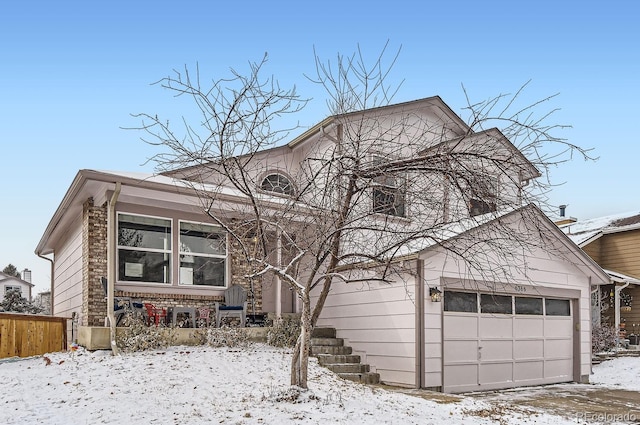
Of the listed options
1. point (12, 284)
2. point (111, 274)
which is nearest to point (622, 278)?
point (111, 274)

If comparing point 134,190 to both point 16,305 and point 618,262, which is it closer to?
point 618,262

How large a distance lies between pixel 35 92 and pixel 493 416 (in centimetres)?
1341

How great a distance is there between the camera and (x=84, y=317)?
428 inches

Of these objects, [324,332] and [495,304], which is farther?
[324,332]

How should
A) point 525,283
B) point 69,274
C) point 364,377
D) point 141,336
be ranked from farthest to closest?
point 69,274 → point 525,283 → point 364,377 → point 141,336

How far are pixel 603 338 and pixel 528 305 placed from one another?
24.4ft

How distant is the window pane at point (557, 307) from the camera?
41.2 ft

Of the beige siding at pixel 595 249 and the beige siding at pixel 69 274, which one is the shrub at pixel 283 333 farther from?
the beige siding at pixel 595 249

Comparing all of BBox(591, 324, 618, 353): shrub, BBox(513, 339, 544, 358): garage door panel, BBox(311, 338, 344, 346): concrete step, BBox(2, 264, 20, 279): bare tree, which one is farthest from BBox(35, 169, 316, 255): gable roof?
BBox(2, 264, 20, 279): bare tree

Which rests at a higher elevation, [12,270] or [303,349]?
[303,349]

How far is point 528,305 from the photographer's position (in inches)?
A: 477

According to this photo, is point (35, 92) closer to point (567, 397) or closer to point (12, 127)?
point (12, 127)

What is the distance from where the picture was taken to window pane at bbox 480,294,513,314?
11.2 meters

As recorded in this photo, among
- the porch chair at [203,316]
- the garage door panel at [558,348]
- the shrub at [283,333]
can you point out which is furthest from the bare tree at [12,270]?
the garage door panel at [558,348]
